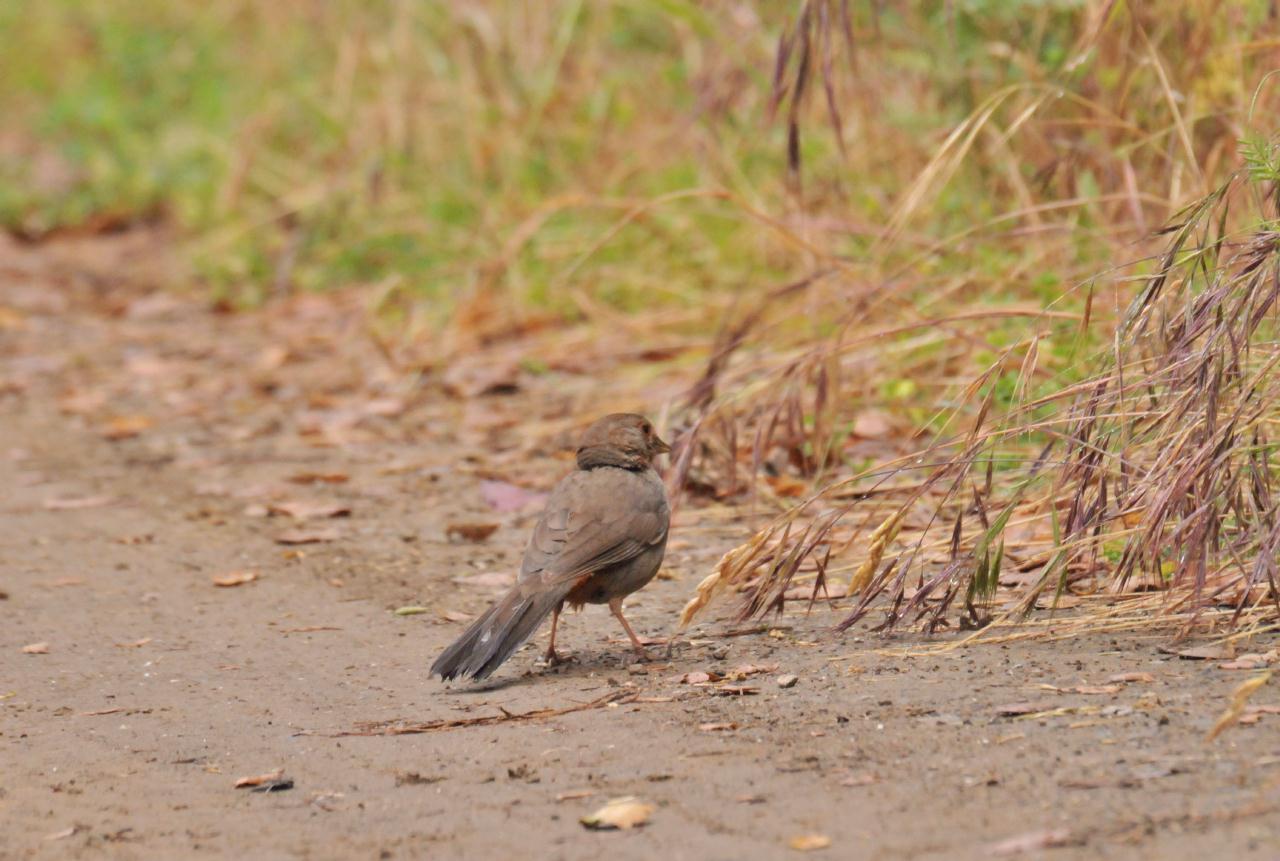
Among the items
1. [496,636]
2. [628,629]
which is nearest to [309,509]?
[628,629]

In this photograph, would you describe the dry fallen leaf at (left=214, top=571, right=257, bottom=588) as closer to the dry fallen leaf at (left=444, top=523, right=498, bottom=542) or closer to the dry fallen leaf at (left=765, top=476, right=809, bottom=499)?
the dry fallen leaf at (left=444, top=523, right=498, bottom=542)

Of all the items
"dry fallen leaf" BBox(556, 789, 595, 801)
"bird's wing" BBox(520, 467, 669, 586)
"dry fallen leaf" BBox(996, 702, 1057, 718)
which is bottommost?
"dry fallen leaf" BBox(556, 789, 595, 801)

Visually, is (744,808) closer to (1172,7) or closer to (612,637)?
(612,637)

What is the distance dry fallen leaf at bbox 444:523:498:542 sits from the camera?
539 cm

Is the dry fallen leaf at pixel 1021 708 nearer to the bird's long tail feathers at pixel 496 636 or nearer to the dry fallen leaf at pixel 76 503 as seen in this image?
the bird's long tail feathers at pixel 496 636

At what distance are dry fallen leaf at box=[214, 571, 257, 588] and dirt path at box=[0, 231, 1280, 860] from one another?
3cm

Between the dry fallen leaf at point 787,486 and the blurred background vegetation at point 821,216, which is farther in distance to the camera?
the dry fallen leaf at point 787,486

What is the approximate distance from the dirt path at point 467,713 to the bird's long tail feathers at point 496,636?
0.09m

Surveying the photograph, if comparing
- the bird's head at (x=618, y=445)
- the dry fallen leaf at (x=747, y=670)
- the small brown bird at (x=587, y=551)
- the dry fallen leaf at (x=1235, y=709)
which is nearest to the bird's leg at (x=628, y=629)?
the small brown bird at (x=587, y=551)

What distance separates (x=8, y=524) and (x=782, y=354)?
2.75 meters

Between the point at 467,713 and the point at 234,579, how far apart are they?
1593 mm

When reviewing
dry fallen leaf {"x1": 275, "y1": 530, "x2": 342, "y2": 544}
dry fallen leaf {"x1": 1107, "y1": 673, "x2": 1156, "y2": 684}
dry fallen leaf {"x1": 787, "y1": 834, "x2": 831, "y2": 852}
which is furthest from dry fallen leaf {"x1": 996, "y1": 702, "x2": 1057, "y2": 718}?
dry fallen leaf {"x1": 275, "y1": 530, "x2": 342, "y2": 544}

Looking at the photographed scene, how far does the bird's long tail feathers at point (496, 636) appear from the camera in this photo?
3.78 meters

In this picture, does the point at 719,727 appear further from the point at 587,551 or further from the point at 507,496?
the point at 507,496
